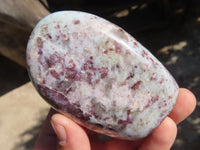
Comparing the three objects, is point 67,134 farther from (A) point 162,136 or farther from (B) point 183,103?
(B) point 183,103

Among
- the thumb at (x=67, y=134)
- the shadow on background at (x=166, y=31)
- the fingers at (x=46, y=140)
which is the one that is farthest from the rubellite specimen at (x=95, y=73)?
the shadow on background at (x=166, y=31)

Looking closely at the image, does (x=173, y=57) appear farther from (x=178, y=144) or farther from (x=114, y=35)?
(x=114, y=35)

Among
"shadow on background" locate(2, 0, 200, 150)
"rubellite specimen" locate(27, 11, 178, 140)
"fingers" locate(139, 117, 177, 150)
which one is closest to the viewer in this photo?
"rubellite specimen" locate(27, 11, 178, 140)

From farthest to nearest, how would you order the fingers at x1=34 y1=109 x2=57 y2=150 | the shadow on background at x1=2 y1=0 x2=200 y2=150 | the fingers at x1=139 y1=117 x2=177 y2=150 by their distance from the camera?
1. the shadow on background at x1=2 y1=0 x2=200 y2=150
2. the fingers at x1=34 y1=109 x2=57 y2=150
3. the fingers at x1=139 y1=117 x2=177 y2=150

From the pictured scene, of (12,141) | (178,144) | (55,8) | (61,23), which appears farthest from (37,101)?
(61,23)

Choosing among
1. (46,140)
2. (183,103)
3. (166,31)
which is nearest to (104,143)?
(46,140)

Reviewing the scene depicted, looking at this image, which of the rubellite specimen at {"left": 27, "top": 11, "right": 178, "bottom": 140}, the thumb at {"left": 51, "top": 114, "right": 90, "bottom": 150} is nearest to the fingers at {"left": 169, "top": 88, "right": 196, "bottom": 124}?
the rubellite specimen at {"left": 27, "top": 11, "right": 178, "bottom": 140}

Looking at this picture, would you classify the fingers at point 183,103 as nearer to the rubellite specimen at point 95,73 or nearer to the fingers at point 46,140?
the rubellite specimen at point 95,73

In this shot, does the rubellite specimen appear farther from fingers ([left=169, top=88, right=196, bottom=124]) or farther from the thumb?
fingers ([left=169, top=88, right=196, bottom=124])
